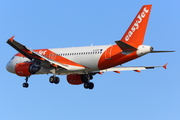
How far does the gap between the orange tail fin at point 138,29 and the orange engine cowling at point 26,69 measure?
11.7 metres

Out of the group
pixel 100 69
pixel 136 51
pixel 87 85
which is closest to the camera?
pixel 136 51

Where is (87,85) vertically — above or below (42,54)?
below

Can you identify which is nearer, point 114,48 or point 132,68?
point 114,48

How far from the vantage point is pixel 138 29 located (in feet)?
178

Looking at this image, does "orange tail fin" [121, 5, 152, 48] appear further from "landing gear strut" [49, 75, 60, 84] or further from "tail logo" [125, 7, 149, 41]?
"landing gear strut" [49, 75, 60, 84]

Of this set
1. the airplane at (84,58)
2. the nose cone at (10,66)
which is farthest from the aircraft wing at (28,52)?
the nose cone at (10,66)

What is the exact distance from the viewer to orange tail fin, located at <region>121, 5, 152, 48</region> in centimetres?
5401

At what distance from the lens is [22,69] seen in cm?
5981

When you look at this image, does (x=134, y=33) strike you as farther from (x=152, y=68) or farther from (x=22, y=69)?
(x=22, y=69)

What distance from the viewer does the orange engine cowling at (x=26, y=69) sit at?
59.0 m

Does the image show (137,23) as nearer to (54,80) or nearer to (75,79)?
(54,80)

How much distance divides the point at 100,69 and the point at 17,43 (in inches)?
404

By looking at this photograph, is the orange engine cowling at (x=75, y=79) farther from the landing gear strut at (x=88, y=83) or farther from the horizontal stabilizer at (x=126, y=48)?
the horizontal stabilizer at (x=126, y=48)

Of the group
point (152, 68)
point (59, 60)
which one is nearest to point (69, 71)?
point (59, 60)
